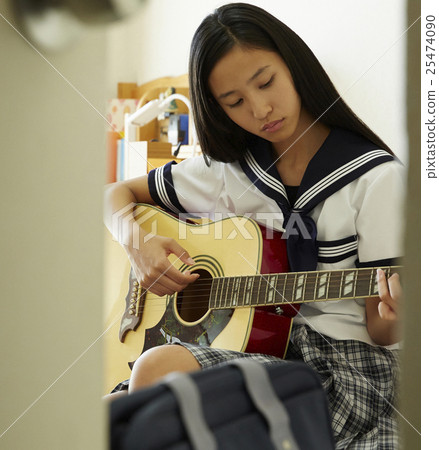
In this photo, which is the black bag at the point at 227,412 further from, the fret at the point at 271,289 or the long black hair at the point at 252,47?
the long black hair at the point at 252,47

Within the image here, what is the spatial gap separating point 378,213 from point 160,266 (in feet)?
1.01

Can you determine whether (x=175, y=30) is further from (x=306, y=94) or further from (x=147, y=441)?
(x=147, y=441)

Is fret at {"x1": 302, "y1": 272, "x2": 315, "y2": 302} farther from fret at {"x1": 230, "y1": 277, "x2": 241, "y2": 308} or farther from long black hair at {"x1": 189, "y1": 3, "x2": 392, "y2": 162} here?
long black hair at {"x1": 189, "y1": 3, "x2": 392, "y2": 162}

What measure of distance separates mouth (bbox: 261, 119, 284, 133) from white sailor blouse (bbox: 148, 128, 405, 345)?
0.12 ft

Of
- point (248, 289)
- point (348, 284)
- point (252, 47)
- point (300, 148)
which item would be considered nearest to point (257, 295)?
point (248, 289)

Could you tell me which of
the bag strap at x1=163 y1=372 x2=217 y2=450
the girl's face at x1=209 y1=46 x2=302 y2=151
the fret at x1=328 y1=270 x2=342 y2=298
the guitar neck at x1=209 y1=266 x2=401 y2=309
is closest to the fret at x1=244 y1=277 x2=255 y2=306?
the guitar neck at x1=209 y1=266 x2=401 y2=309

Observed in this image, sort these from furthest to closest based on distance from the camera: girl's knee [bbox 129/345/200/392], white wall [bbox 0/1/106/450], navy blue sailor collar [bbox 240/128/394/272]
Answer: navy blue sailor collar [bbox 240/128/394/272], girl's knee [bbox 129/345/200/392], white wall [bbox 0/1/106/450]

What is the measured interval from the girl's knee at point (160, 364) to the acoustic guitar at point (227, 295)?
0.09 metres

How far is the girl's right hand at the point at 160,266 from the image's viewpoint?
2.55ft

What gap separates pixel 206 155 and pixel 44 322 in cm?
61

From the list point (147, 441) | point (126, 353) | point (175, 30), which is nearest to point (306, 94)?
→ point (175, 30)

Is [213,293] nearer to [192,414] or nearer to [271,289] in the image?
[271,289]

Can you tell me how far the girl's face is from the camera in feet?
2.34
